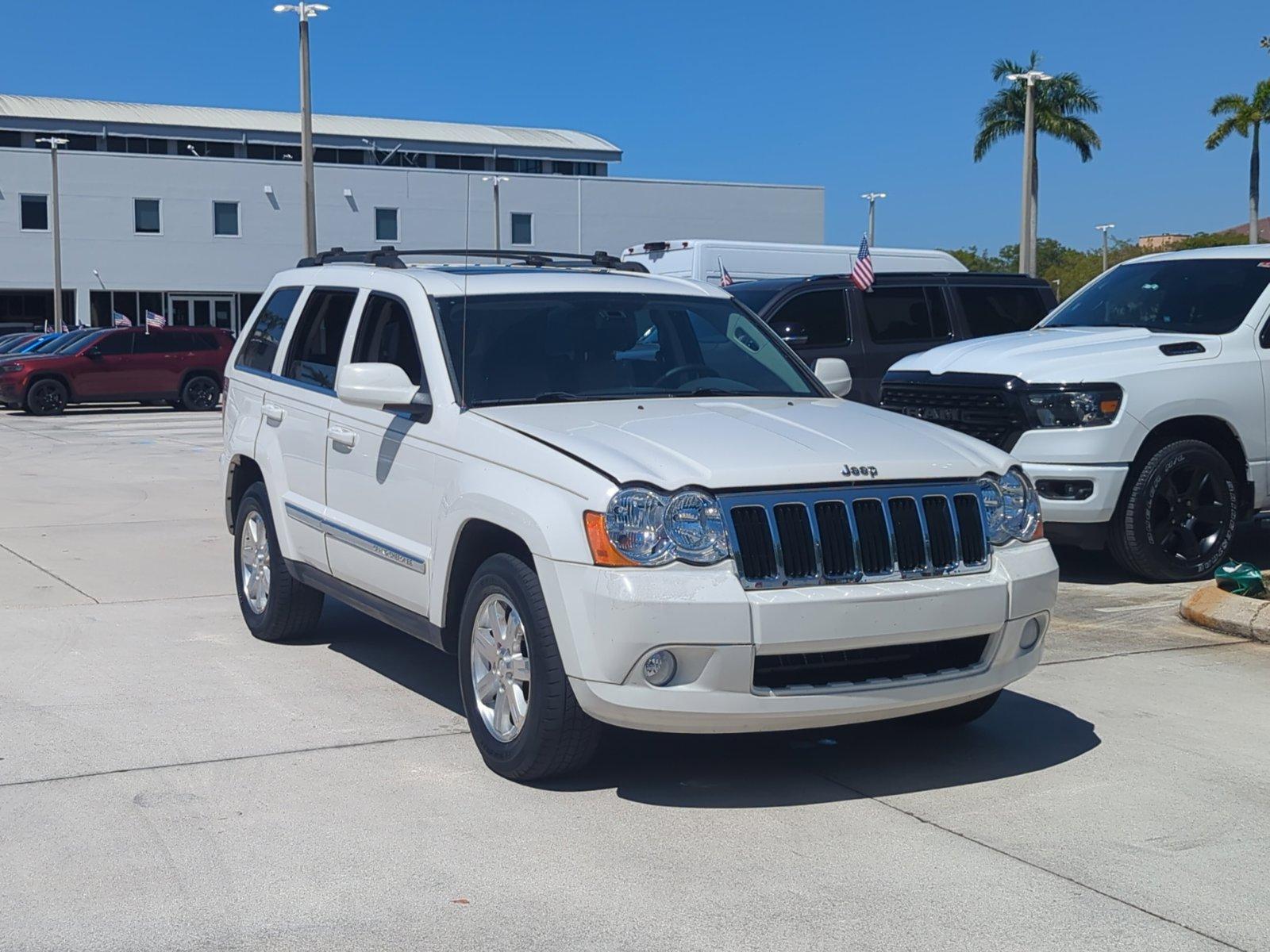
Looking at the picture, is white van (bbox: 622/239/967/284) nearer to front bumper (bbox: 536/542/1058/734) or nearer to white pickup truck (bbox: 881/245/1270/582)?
white pickup truck (bbox: 881/245/1270/582)

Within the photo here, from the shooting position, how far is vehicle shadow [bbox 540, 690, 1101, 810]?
5.29m

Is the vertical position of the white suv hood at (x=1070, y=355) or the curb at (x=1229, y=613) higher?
the white suv hood at (x=1070, y=355)

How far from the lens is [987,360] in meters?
9.55

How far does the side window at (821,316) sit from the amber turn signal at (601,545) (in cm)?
898

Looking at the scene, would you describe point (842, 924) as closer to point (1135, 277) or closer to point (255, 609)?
point (255, 609)

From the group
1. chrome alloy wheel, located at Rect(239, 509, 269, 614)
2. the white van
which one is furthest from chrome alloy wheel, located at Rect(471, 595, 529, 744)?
the white van

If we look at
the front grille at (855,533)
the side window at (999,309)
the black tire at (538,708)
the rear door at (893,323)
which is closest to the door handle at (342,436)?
the black tire at (538,708)

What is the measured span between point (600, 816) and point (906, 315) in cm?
980

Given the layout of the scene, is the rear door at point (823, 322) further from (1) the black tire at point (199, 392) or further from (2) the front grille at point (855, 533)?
(1) the black tire at point (199, 392)

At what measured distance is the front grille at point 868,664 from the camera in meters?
5.02

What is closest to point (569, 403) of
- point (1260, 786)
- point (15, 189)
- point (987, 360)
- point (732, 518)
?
point (732, 518)

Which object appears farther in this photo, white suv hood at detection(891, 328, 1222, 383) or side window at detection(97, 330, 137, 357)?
side window at detection(97, 330, 137, 357)

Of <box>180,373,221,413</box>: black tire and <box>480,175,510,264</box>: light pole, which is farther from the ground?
<box>480,175,510,264</box>: light pole

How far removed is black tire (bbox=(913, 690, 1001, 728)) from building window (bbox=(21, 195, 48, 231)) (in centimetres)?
5315
